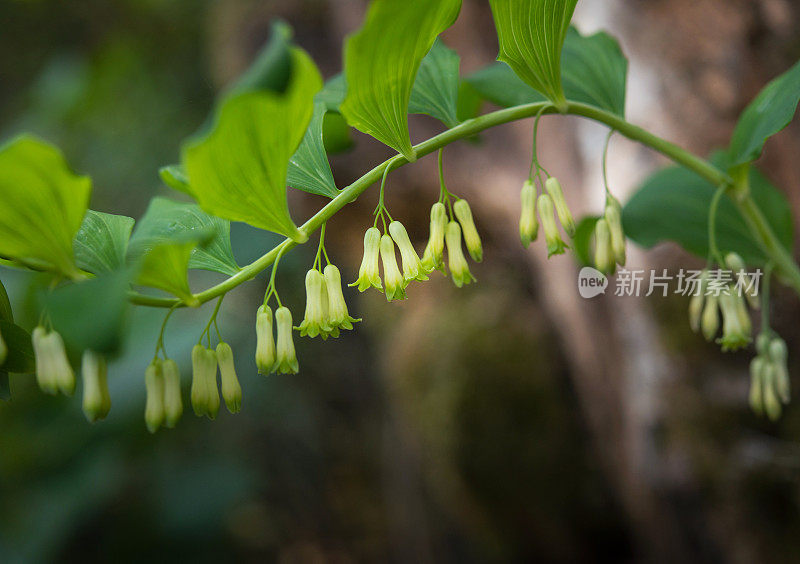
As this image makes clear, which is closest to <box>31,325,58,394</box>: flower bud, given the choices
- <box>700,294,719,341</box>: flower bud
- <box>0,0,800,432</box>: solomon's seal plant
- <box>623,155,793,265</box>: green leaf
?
<box>0,0,800,432</box>: solomon's seal plant

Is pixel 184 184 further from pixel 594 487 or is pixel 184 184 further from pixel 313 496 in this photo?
pixel 313 496

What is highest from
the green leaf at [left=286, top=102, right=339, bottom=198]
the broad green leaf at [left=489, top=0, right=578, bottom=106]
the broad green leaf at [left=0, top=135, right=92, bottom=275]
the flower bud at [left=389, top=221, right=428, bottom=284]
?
the broad green leaf at [left=489, top=0, right=578, bottom=106]

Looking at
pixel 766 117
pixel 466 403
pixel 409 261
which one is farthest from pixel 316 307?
pixel 466 403

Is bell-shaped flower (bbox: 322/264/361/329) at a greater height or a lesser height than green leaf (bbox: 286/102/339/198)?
lesser

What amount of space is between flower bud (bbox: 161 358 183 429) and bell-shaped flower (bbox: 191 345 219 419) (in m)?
0.03

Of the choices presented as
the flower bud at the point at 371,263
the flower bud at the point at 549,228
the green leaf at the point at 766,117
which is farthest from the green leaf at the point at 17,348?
the green leaf at the point at 766,117

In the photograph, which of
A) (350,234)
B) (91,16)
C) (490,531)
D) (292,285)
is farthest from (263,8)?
(490,531)

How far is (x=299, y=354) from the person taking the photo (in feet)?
14.8

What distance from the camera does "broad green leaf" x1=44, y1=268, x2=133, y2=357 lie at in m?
0.65

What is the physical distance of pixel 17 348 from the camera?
0.92 meters

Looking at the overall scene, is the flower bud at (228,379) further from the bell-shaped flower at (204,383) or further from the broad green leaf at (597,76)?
the broad green leaf at (597,76)

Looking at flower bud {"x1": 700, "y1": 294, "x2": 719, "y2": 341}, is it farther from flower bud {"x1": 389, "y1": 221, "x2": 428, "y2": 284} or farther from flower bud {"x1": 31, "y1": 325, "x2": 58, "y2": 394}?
flower bud {"x1": 31, "y1": 325, "x2": 58, "y2": 394}

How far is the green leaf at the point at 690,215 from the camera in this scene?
60.6 inches

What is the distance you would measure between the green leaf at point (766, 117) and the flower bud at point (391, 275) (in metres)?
0.69
